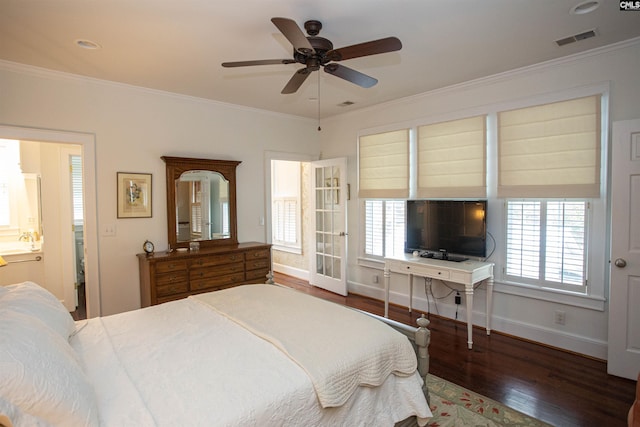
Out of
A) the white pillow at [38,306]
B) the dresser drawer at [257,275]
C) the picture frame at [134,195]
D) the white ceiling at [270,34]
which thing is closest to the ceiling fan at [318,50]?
the white ceiling at [270,34]

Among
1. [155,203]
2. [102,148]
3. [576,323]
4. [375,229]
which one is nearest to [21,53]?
[102,148]

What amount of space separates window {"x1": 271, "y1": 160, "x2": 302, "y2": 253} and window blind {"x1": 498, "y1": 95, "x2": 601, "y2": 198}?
3640 mm

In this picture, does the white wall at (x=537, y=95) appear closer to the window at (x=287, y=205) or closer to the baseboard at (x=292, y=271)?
the baseboard at (x=292, y=271)

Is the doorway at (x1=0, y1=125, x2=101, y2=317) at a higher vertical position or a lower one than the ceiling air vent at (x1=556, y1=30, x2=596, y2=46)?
lower

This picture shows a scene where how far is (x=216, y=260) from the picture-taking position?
3930 mm

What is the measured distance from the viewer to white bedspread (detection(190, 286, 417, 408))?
1551mm

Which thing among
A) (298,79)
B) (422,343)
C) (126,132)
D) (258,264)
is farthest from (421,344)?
(126,132)

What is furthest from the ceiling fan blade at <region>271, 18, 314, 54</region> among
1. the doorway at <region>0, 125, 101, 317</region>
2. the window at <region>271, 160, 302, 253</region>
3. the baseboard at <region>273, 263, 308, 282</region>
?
the baseboard at <region>273, 263, 308, 282</region>

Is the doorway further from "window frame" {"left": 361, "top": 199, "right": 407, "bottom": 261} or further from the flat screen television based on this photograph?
the flat screen television

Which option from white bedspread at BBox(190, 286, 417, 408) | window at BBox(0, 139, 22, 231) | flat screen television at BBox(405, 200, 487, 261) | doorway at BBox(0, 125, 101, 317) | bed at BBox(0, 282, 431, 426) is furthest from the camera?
window at BBox(0, 139, 22, 231)

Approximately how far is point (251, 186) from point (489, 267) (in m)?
3.20

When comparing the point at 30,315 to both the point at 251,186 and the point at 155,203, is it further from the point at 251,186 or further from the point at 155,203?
the point at 251,186

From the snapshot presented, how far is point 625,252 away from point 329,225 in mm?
3504

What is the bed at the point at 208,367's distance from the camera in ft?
3.86
